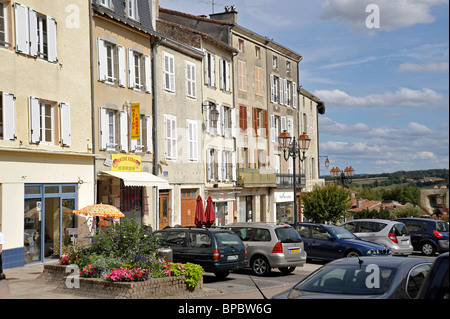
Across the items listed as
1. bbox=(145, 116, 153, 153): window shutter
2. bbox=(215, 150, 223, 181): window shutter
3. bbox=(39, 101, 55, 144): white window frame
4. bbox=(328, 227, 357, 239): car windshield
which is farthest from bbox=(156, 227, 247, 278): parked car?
bbox=(215, 150, 223, 181): window shutter

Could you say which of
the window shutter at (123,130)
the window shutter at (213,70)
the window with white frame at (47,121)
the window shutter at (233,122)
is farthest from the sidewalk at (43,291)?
the window shutter at (233,122)

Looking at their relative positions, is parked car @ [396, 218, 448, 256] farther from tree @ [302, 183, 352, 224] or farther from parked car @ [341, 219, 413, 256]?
tree @ [302, 183, 352, 224]

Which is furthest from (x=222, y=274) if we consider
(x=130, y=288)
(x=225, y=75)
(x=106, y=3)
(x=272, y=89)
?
Answer: (x=272, y=89)

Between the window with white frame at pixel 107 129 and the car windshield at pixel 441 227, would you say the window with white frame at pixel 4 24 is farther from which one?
the car windshield at pixel 441 227

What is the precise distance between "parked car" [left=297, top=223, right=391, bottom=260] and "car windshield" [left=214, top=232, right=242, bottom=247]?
5312 mm

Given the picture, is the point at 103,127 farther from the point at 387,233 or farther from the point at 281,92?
the point at 281,92

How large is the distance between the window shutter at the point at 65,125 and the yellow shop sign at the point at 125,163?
9.56 ft

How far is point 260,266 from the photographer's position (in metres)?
18.8

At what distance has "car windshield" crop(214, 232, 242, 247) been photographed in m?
16.8

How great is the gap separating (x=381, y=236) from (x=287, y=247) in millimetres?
7298

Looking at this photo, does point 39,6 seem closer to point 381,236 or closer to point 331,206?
point 381,236

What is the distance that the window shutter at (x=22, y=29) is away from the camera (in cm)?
1898

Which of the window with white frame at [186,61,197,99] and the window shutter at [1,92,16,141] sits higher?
the window with white frame at [186,61,197,99]
